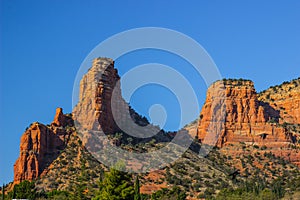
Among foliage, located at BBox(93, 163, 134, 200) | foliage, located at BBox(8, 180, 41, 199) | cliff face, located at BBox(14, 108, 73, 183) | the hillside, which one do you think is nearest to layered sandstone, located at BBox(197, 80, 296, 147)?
the hillside

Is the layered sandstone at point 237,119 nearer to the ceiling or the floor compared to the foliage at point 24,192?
nearer to the ceiling

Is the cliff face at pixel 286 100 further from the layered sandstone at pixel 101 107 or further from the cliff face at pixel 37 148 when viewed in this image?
the cliff face at pixel 37 148

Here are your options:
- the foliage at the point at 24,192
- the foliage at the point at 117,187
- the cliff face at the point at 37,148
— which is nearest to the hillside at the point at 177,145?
the cliff face at the point at 37,148

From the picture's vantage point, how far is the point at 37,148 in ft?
411

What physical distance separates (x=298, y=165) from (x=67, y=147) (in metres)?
A: 54.2

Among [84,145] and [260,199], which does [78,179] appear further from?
[260,199]

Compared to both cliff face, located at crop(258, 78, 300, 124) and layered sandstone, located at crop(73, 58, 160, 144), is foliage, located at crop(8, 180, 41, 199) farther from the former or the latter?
cliff face, located at crop(258, 78, 300, 124)

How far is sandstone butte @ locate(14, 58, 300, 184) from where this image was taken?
126m

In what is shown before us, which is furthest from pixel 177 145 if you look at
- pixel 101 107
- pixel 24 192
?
pixel 24 192

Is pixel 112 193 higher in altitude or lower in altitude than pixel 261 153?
lower

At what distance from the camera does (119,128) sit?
13700cm

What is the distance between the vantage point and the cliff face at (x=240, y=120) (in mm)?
156625

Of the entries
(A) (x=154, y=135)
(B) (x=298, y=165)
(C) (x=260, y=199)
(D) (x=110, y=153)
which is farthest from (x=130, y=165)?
(B) (x=298, y=165)

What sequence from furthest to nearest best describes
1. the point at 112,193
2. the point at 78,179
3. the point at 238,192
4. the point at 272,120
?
the point at 272,120 < the point at 78,179 < the point at 238,192 < the point at 112,193
